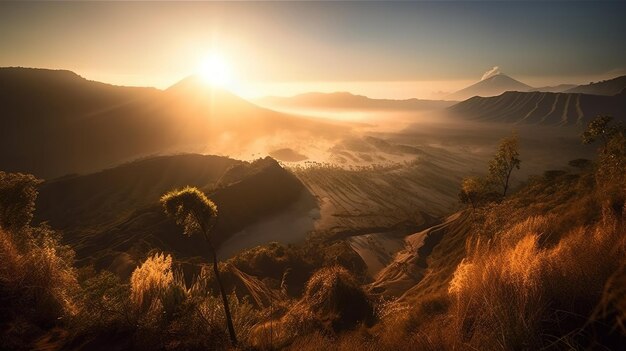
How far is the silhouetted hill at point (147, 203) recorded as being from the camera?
1665 inches

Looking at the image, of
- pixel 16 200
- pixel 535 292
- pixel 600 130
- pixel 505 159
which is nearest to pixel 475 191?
pixel 505 159

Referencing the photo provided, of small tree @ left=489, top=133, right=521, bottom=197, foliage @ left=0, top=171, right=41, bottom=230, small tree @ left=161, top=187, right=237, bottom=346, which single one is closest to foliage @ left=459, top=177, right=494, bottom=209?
small tree @ left=489, top=133, right=521, bottom=197

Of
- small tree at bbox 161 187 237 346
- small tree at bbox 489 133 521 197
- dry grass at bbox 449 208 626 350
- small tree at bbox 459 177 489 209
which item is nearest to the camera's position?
dry grass at bbox 449 208 626 350

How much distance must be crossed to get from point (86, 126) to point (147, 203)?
81288 mm

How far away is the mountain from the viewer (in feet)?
378

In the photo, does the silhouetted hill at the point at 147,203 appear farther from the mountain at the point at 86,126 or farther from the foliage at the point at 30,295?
the mountain at the point at 86,126

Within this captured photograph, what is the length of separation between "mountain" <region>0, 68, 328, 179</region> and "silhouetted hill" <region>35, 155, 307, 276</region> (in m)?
44.1

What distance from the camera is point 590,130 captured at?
37281mm

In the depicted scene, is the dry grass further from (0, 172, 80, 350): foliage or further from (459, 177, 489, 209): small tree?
(459, 177, 489, 209): small tree

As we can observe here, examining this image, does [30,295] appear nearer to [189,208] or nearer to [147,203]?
[189,208]

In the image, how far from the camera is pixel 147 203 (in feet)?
231

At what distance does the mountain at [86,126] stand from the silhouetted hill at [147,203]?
44095mm

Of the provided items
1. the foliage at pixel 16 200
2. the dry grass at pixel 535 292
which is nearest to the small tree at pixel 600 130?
the dry grass at pixel 535 292

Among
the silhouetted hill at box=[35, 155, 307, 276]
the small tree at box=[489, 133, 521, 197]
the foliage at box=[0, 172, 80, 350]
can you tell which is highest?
the foliage at box=[0, 172, 80, 350]
